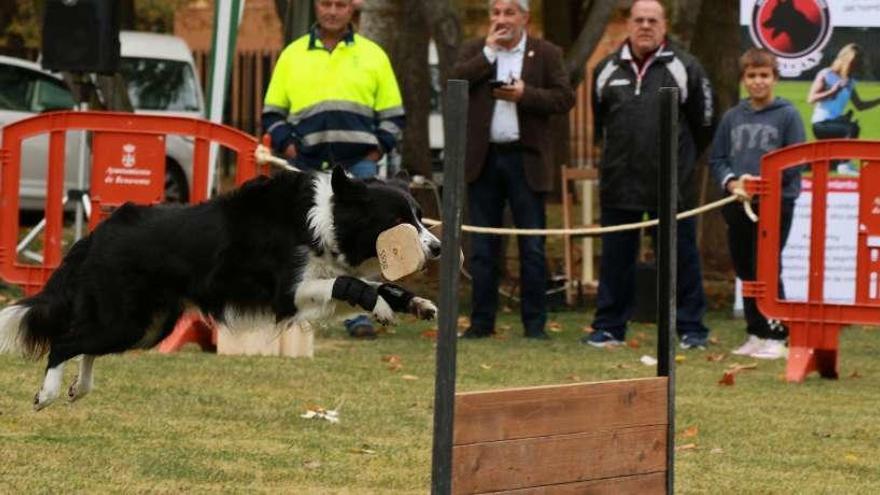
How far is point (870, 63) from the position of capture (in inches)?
510

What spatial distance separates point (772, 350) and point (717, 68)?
7.07 m

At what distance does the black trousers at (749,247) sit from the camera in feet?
35.2

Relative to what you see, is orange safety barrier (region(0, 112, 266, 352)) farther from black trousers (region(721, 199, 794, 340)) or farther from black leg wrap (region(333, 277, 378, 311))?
black leg wrap (region(333, 277, 378, 311))

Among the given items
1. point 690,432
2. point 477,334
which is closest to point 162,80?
point 477,334


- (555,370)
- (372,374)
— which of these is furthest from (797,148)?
(372,374)

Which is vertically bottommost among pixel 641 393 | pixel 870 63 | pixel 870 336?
pixel 870 336

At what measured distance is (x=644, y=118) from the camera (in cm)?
1104

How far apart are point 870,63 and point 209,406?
259 inches

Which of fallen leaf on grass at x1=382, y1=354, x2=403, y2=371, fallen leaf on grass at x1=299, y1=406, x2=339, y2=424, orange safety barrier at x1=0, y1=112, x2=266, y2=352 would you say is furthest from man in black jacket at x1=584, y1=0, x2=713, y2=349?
fallen leaf on grass at x1=299, y1=406, x2=339, y2=424

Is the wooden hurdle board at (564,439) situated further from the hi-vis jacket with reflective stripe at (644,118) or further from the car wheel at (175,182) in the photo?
the car wheel at (175,182)

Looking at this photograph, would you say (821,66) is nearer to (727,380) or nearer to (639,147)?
(639,147)

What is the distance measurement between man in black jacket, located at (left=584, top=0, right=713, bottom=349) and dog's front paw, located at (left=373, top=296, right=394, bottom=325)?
189 inches

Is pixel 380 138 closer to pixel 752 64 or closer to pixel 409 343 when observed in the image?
pixel 409 343

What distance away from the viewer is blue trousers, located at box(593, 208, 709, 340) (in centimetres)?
1133
